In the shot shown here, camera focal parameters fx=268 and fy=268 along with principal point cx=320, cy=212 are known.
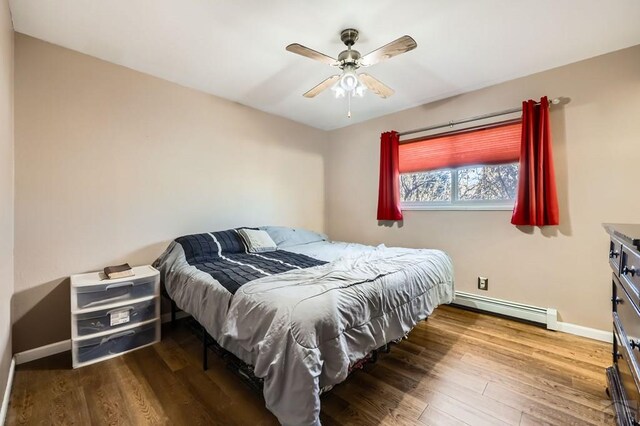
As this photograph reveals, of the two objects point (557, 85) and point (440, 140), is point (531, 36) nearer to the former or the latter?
point (557, 85)

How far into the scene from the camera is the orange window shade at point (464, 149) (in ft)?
8.80

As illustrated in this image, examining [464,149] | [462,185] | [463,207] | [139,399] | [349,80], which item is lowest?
[139,399]

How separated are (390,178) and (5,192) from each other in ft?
11.0

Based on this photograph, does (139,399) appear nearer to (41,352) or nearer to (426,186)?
(41,352)

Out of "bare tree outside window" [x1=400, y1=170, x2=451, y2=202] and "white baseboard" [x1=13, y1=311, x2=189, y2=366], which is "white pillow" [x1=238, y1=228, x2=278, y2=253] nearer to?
"white baseboard" [x1=13, y1=311, x2=189, y2=366]

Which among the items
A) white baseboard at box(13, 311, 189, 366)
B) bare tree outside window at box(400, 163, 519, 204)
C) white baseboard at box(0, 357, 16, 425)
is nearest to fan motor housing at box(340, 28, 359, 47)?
bare tree outside window at box(400, 163, 519, 204)

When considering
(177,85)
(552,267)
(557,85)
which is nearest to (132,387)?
(177,85)

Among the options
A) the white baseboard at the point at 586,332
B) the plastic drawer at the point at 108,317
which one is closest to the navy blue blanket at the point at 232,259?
the plastic drawer at the point at 108,317

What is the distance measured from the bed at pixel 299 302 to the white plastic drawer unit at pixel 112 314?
0.20 metres

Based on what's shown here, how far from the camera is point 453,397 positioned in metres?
1.59

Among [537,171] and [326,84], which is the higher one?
[326,84]

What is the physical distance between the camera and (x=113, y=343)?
2018mm

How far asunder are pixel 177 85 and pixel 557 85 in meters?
3.63

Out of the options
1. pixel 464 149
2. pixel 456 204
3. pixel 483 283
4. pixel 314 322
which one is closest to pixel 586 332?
pixel 483 283
